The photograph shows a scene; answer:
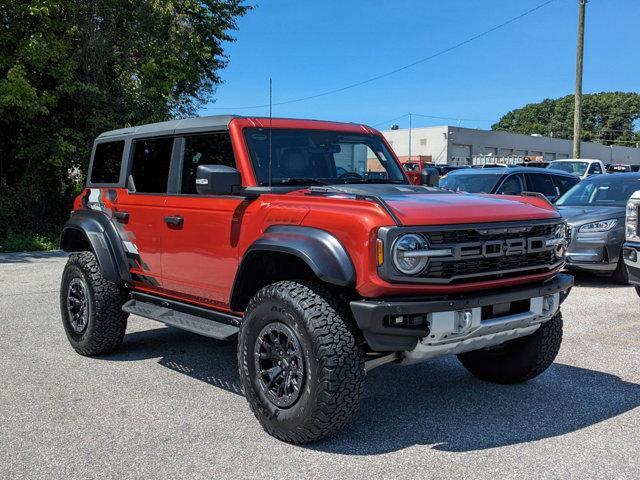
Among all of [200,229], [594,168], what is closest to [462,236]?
[200,229]

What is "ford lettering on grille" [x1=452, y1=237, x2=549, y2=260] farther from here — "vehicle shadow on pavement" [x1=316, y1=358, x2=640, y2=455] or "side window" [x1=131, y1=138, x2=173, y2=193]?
"side window" [x1=131, y1=138, x2=173, y2=193]

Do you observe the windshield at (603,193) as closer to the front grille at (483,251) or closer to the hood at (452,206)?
the hood at (452,206)

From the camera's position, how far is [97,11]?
57.4 ft

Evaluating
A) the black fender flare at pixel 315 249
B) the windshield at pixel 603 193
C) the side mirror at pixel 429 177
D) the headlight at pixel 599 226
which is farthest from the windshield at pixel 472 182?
the black fender flare at pixel 315 249

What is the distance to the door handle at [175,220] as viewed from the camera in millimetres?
4806

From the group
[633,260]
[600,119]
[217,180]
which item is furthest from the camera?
[600,119]

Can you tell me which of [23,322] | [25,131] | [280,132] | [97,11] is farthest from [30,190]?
[280,132]

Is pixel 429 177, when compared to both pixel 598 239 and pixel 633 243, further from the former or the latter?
pixel 598 239

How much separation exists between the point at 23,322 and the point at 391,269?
17.2ft

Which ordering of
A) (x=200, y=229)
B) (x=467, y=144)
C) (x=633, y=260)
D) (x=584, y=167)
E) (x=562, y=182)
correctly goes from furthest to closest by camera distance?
(x=467, y=144)
(x=584, y=167)
(x=562, y=182)
(x=633, y=260)
(x=200, y=229)

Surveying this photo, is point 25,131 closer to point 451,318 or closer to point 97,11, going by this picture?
point 97,11

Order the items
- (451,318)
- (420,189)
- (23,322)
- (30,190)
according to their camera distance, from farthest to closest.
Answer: (30,190) < (23,322) < (420,189) < (451,318)

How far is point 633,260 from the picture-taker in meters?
6.41

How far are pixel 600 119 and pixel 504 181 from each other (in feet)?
410
